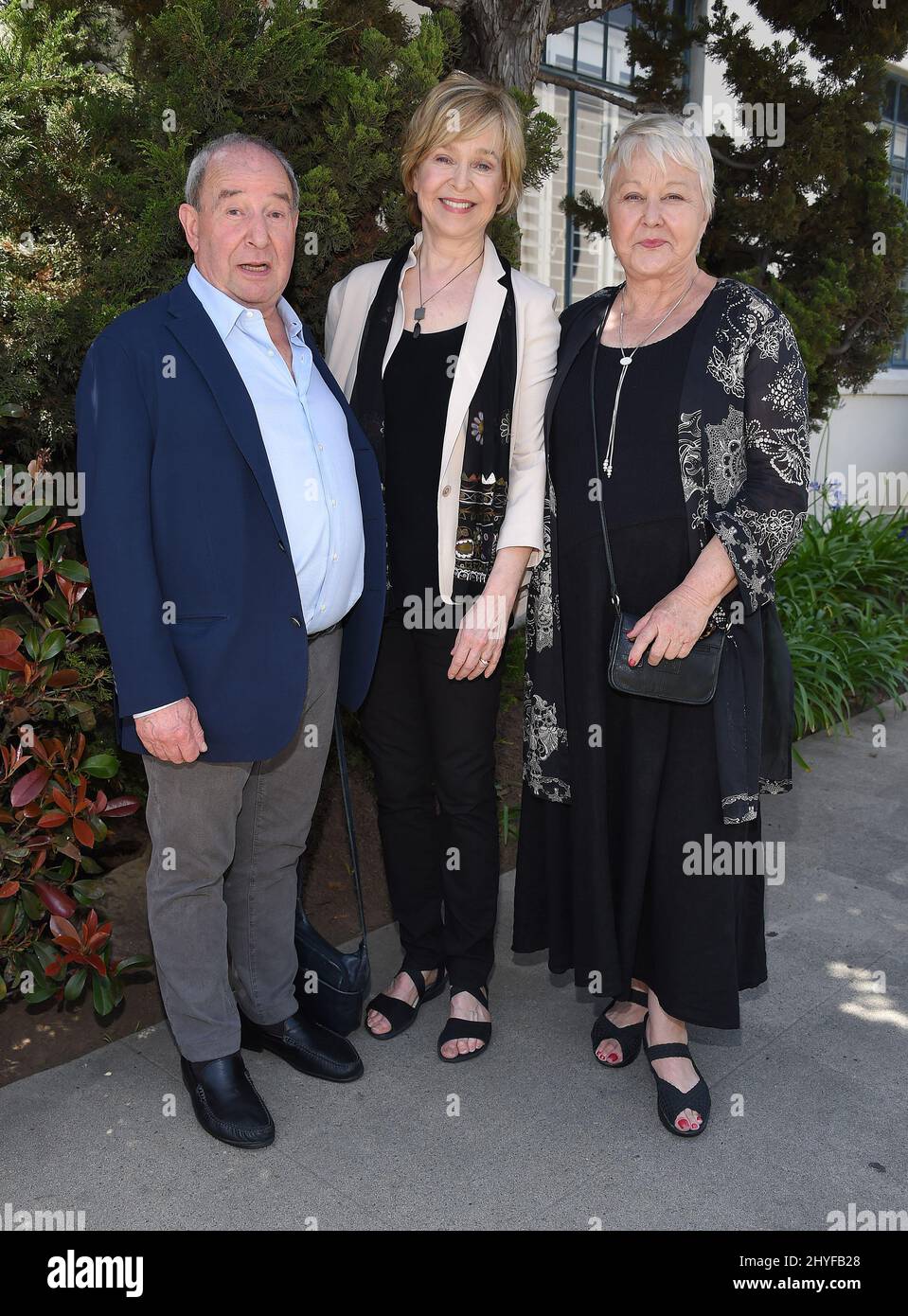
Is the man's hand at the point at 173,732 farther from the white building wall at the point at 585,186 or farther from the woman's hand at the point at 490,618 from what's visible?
the white building wall at the point at 585,186

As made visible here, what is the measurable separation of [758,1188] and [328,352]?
2.27 m

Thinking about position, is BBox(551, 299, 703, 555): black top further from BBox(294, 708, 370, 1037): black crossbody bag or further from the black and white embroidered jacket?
BBox(294, 708, 370, 1037): black crossbody bag

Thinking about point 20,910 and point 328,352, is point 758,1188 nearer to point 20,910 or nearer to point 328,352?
point 20,910

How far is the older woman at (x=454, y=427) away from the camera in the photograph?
108 inches

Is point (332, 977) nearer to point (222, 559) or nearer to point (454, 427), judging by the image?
point (222, 559)

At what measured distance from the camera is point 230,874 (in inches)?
113

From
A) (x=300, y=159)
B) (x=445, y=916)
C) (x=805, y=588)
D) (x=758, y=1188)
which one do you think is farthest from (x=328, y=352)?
(x=805, y=588)

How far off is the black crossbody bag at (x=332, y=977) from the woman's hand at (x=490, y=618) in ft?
1.43

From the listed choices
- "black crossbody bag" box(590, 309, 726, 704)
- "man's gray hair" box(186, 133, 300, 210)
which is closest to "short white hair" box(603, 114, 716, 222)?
"black crossbody bag" box(590, 309, 726, 704)

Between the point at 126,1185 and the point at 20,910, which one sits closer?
the point at 126,1185

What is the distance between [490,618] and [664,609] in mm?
432

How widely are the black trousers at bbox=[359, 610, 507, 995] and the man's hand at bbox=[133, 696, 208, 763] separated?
677 mm

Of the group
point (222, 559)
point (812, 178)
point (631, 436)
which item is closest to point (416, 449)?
point (631, 436)

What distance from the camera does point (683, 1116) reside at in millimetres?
2754
